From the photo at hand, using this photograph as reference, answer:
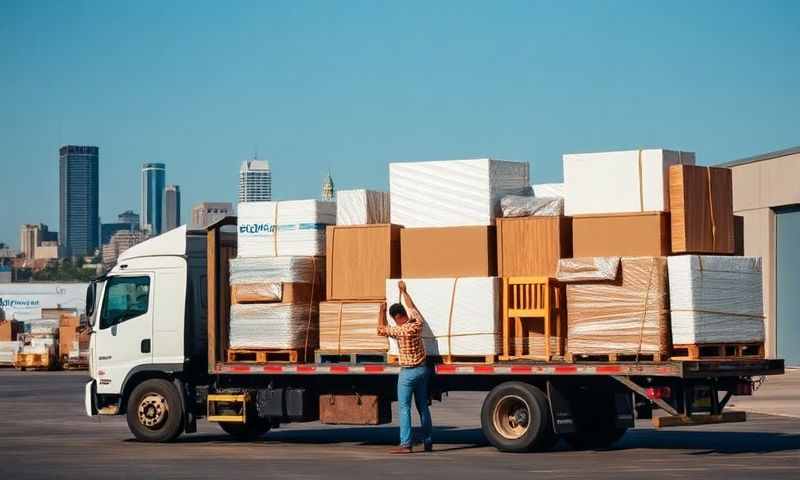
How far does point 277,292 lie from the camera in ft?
59.7

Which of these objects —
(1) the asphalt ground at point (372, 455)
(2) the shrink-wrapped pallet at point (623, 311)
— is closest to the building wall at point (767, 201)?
(1) the asphalt ground at point (372, 455)

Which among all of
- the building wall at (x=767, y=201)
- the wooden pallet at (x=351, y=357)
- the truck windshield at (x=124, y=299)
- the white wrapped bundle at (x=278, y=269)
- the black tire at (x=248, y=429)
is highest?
the building wall at (x=767, y=201)

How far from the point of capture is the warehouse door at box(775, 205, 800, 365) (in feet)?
134

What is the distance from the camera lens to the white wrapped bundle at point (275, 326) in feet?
59.7

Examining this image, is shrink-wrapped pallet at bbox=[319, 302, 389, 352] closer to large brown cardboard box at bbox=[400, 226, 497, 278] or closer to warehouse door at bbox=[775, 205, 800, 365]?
large brown cardboard box at bbox=[400, 226, 497, 278]

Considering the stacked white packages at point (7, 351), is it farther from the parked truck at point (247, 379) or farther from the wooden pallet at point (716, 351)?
the wooden pallet at point (716, 351)

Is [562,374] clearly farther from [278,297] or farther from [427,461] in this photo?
[278,297]

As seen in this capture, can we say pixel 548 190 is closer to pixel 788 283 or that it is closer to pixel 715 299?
pixel 715 299

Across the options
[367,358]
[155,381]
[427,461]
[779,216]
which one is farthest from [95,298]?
[779,216]

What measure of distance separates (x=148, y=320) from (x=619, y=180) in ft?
23.5

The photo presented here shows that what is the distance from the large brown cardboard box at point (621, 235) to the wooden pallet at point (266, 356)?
4083 millimetres

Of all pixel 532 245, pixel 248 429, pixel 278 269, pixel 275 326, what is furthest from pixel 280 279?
pixel 532 245

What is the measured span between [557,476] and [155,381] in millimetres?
7296

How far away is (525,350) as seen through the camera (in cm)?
1672
